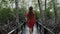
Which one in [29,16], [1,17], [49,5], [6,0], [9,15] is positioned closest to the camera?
[29,16]

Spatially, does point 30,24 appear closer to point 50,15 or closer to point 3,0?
point 3,0

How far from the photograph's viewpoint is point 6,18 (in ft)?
77.3

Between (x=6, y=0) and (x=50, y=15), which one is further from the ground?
(x=6, y=0)

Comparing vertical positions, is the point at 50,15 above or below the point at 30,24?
below

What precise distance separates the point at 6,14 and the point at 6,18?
0.49 metres

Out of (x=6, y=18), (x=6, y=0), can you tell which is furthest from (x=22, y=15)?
(x=6, y=18)

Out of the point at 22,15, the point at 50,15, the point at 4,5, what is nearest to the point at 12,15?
the point at 4,5

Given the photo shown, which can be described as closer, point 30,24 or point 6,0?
A: point 30,24

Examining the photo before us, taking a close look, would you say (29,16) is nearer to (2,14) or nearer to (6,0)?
(2,14)

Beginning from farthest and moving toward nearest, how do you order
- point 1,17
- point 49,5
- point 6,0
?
point 49,5, point 6,0, point 1,17

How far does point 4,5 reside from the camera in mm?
25688

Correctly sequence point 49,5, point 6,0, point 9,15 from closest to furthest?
1. point 9,15
2. point 6,0
3. point 49,5

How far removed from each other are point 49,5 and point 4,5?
22.8 ft

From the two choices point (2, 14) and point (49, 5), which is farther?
point (49, 5)
